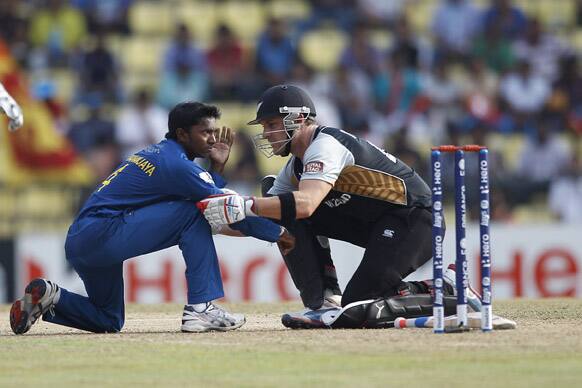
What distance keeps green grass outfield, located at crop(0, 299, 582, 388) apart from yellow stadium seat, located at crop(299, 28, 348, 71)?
956cm

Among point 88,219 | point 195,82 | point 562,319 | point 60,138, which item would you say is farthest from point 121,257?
point 195,82

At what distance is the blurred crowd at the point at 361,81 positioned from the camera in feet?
51.4

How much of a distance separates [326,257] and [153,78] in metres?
8.78

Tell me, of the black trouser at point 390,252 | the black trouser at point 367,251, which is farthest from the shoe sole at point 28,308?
the black trouser at point 390,252

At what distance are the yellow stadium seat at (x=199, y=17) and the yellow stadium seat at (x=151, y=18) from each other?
159 mm

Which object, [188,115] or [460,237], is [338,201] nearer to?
[188,115]

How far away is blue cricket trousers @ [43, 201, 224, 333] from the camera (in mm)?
7805

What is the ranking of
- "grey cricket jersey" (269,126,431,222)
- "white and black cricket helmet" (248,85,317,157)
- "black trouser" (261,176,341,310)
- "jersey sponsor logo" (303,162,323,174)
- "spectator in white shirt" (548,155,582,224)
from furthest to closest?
1. "spectator in white shirt" (548,155,582,224)
2. "black trouser" (261,176,341,310)
3. "white and black cricket helmet" (248,85,317,157)
4. "grey cricket jersey" (269,126,431,222)
5. "jersey sponsor logo" (303,162,323,174)

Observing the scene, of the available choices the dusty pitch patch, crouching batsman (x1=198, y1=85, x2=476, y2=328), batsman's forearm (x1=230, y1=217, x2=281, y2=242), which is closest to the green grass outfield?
the dusty pitch patch

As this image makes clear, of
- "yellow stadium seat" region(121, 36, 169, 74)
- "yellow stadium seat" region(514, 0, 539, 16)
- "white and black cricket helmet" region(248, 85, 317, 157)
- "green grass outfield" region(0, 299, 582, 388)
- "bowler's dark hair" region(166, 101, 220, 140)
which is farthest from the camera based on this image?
"yellow stadium seat" region(514, 0, 539, 16)

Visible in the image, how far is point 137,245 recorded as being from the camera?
7875 millimetres

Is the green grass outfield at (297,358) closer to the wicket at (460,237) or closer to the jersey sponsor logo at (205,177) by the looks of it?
the wicket at (460,237)

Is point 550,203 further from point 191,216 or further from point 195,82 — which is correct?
point 191,216

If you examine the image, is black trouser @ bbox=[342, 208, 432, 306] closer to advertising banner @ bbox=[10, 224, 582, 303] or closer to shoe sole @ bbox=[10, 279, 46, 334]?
shoe sole @ bbox=[10, 279, 46, 334]
